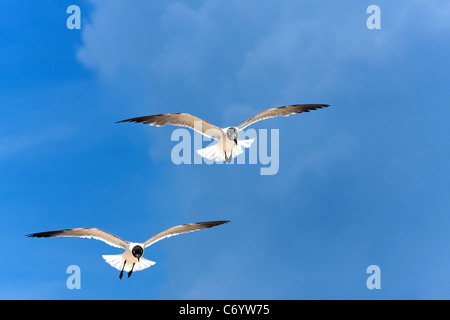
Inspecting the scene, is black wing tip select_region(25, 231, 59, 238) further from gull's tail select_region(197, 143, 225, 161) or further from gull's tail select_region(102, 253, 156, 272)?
gull's tail select_region(197, 143, 225, 161)

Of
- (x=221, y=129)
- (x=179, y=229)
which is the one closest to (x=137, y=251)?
(x=179, y=229)


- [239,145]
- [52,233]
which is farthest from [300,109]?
[52,233]

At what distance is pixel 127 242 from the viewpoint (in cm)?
1009

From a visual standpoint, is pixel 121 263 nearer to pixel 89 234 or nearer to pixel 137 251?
pixel 137 251

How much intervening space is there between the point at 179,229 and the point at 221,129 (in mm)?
2216

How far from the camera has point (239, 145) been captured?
419 inches

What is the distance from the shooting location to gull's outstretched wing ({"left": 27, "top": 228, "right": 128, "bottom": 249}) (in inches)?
391

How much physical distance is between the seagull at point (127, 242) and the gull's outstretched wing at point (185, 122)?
189cm
